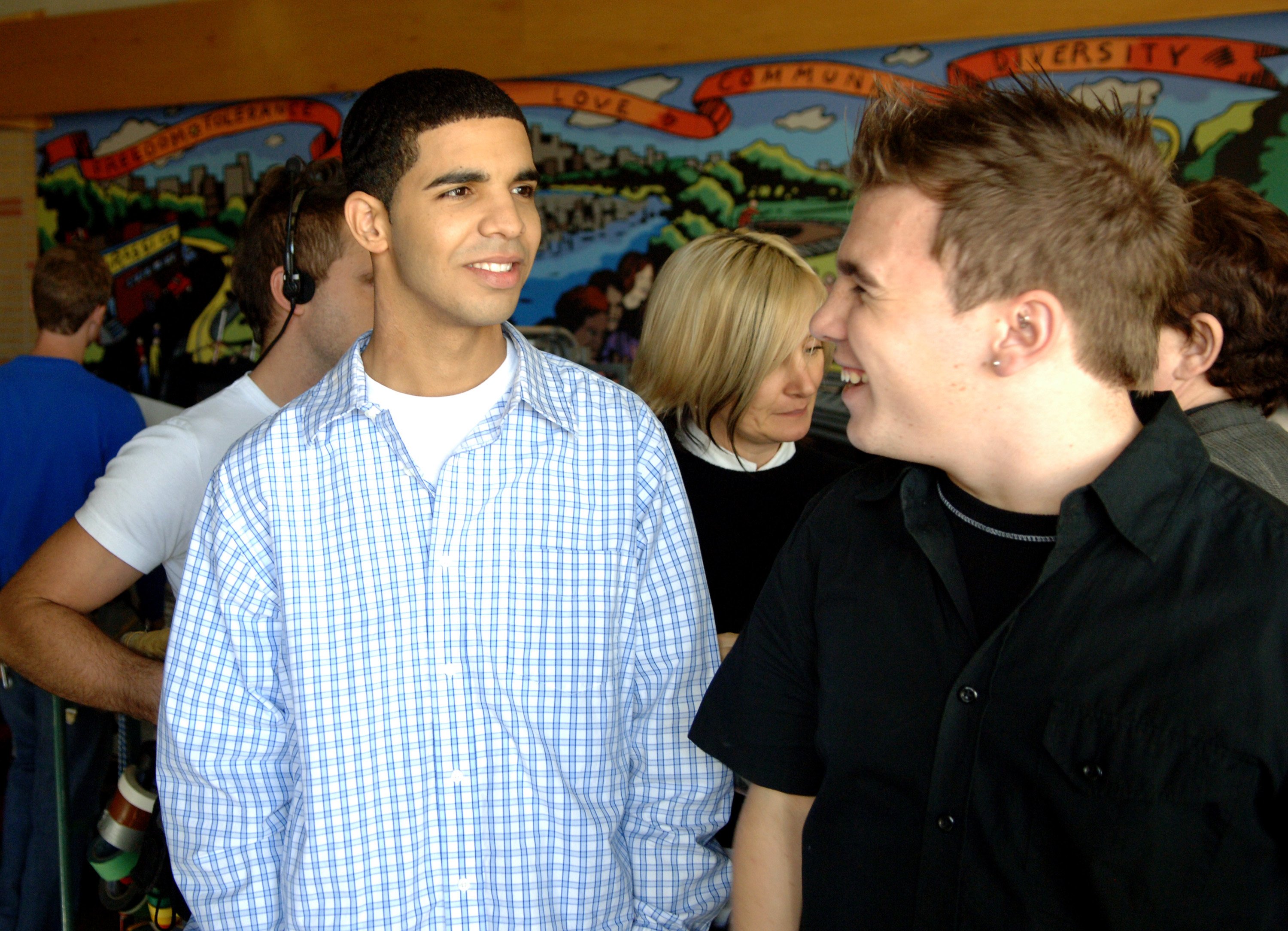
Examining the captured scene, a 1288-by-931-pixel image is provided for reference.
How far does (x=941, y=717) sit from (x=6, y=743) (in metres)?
4.31

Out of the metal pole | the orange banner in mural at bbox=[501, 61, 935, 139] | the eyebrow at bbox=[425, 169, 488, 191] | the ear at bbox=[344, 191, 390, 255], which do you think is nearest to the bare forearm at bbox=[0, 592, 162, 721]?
the metal pole

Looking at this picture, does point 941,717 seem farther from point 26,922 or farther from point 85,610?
point 26,922

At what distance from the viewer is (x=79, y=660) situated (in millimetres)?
1860

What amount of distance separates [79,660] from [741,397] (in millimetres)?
1439

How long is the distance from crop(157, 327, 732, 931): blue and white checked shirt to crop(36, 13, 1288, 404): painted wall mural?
41.9 inches

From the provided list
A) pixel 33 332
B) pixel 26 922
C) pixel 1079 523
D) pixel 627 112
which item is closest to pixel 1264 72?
pixel 627 112

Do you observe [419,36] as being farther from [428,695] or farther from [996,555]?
[996,555]

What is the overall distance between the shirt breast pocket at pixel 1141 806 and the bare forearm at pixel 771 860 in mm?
349

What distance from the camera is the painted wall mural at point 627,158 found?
2.53 metres

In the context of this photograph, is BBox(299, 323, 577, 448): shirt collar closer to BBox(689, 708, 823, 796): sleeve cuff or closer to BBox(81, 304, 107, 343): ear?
BBox(689, 708, 823, 796): sleeve cuff

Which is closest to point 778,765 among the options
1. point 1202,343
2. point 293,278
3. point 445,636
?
point 445,636

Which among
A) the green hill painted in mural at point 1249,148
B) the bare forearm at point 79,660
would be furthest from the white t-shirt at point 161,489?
the green hill painted in mural at point 1249,148

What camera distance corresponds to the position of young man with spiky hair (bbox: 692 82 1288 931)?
0.87m

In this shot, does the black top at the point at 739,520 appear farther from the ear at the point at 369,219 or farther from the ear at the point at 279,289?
the ear at the point at 279,289
